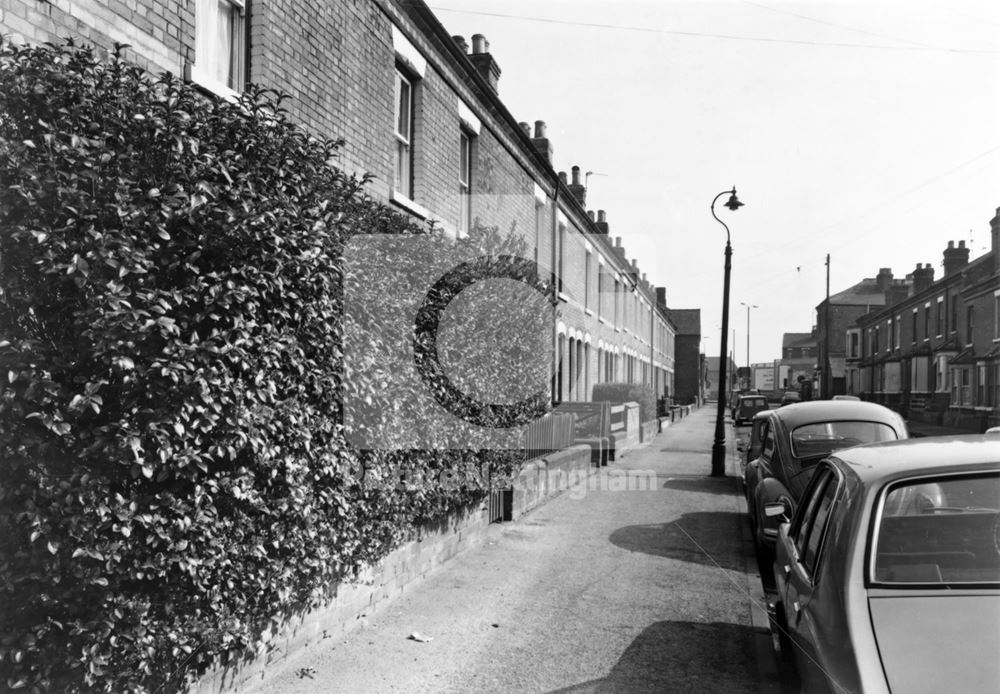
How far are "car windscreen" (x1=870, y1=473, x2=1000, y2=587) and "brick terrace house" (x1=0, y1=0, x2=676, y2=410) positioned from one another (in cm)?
422

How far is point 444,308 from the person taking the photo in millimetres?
7230

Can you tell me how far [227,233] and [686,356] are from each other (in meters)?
75.6

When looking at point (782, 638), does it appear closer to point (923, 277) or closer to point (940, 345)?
point (940, 345)

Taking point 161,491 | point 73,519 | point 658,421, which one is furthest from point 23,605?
point 658,421

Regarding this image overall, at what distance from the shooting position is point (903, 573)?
3174 millimetres

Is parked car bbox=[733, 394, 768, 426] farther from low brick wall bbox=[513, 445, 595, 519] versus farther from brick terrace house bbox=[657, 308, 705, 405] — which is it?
brick terrace house bbox=[657, 308, 705, 405]

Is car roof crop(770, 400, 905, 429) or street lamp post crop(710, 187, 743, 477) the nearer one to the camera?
car roof crop(770, 400, 905, 429)

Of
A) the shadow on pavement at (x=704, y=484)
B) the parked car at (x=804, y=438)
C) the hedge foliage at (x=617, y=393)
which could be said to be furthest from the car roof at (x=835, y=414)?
the hedge foliage at (x=617, y=393)

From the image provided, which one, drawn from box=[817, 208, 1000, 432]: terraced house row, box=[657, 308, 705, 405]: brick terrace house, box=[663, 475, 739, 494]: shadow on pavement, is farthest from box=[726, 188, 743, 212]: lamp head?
box=[657, 308, 705, 405]: brick terrace house

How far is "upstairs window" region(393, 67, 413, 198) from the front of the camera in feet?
34.2

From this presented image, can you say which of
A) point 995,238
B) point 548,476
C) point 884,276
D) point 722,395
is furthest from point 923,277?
point 548,476

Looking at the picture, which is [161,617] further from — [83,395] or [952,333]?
[952,333]

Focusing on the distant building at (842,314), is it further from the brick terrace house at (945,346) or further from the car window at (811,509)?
the car window at (811,509)

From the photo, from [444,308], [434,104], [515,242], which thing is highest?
A: [434,104]
